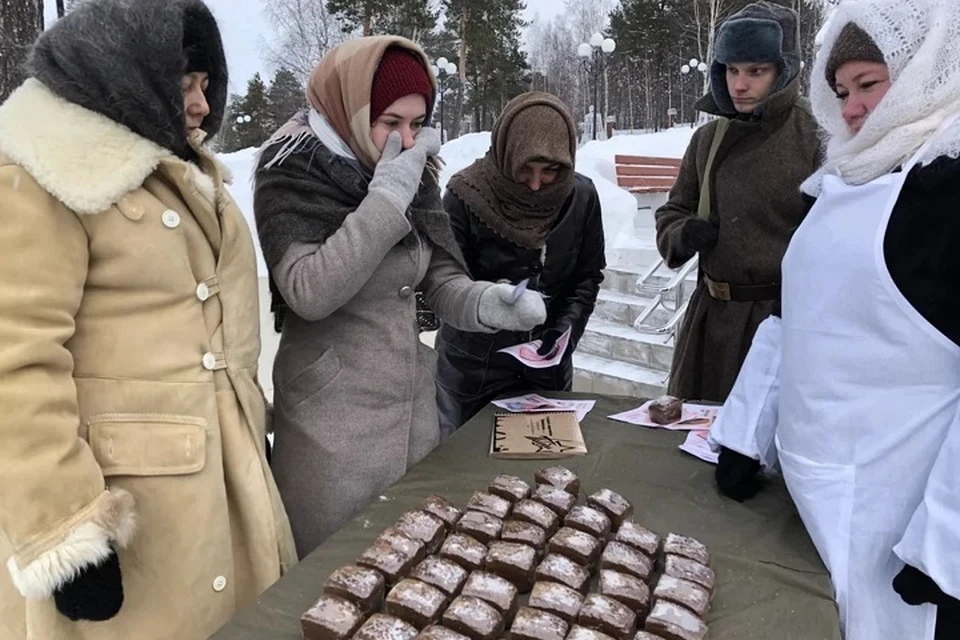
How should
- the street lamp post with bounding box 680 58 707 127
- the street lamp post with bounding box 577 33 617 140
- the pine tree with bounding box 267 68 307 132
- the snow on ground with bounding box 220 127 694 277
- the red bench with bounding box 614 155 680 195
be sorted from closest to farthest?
the snow on ground with bounding box 220 127 694 277 < the red bench with bounding box 614 155 680 195 < the pine tree with bounding box 267 68 307 132 < the street lamp post with bounding box 577 33 617 140 < the street lamp post with bounding box 680 58 707 127

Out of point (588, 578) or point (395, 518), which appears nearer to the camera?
point (588, 578)

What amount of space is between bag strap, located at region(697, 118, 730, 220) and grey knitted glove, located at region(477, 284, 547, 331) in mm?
974

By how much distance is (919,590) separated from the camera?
121cm

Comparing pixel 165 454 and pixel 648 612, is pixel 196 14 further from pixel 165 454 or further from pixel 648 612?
pixel 648 612

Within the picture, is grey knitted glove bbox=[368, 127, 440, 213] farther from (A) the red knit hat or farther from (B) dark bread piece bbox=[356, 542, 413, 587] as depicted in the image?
(B) dark bread piece bbox=[356, 542, 413, 587]

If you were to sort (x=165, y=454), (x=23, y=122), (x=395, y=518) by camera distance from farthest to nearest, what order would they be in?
(x=395, y=518) < (x=165, y=454) < (x=23, y=122)

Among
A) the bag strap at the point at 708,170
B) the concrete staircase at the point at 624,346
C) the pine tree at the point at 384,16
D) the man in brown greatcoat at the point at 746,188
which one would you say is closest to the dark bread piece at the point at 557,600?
the man in brown greatcoat at the point at 746,188

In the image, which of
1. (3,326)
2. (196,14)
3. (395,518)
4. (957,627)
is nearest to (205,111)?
(196,14)

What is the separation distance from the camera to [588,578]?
133 cm

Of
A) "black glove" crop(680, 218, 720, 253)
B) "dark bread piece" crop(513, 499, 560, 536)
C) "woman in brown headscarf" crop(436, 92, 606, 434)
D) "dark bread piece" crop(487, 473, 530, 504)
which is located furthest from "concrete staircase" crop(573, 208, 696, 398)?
"dark bread piece" crop(513, 499, 560, 536)

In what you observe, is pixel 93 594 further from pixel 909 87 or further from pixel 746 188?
pixel 746 188

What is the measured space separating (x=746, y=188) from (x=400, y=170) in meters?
1.36

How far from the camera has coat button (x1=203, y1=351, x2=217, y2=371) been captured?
139 centimetres

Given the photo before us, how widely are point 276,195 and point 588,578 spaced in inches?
42.3
